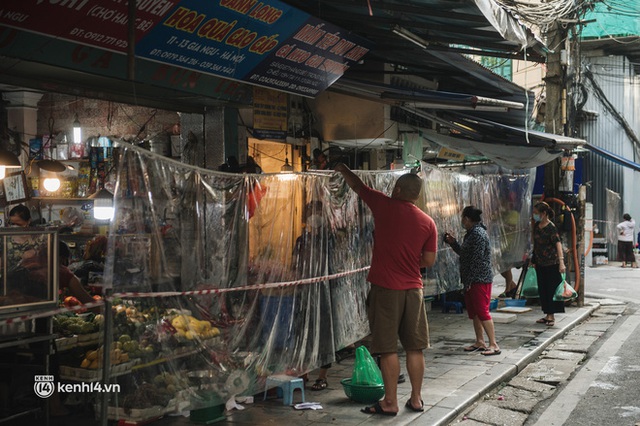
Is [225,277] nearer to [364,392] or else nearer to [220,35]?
[364,392]

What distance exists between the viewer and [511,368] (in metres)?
8.52

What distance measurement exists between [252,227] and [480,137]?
9.57m

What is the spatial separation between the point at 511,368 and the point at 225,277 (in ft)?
14.4

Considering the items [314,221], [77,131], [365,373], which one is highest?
[77,131]

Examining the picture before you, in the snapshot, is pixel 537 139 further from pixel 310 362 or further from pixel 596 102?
pixel 596 102

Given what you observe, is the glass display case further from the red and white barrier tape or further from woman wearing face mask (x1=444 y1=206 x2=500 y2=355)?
woman wearing face mask (x1=444 y1=206 x2=500 y2=355)

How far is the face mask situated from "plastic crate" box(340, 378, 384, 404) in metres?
1.57

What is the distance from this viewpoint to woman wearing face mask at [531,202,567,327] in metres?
11.6

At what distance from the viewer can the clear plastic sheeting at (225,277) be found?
4.88 m

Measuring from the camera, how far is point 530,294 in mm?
13805

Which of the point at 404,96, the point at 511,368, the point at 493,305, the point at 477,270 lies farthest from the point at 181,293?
the point at 493,305

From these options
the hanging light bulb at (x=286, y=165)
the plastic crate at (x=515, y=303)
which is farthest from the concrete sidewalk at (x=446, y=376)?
the hanging light bulb at (x=286, y=165)

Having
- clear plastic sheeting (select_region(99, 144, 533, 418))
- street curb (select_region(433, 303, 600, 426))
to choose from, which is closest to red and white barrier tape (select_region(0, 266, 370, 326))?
clear plastic sheeting (select_region(99, 144, 533, 418))

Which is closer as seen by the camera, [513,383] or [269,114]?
[513,383]
